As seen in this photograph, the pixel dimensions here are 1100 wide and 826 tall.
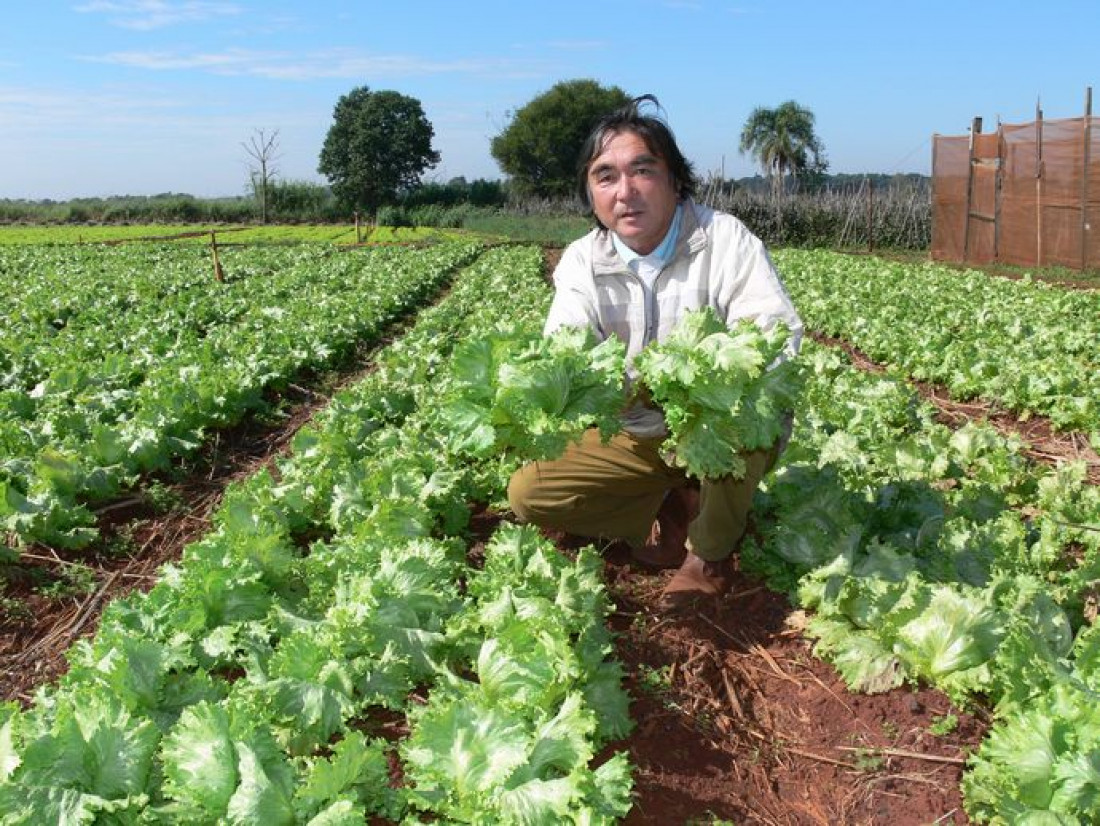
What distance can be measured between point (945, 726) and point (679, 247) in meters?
2.33

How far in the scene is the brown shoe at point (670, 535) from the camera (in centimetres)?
496

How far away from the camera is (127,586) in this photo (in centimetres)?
530

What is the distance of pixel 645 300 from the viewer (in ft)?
14.1

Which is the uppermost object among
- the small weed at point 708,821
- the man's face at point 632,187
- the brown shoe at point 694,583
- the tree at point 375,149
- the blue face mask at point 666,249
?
the tree at point 375,149

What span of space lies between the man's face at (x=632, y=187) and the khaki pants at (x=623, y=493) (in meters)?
1.05

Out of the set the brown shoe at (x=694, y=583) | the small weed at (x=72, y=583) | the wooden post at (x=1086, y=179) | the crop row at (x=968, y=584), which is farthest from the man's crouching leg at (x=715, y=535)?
the wooden post at (x=1086, y=179)

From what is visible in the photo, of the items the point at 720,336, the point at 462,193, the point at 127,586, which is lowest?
the point at 127,586

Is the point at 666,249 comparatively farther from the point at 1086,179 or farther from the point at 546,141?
the point at 546,141

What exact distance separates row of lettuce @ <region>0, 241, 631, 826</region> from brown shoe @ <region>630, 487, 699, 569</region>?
3.03 ft

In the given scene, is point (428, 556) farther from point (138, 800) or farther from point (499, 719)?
point (138, 800)

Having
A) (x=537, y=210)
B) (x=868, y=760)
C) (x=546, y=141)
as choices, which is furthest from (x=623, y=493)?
(x=546, y=141)

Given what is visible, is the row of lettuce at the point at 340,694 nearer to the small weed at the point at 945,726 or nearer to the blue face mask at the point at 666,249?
the small weed at the point at 945,726

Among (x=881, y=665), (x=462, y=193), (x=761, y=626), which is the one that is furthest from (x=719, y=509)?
(x=462, y=193)

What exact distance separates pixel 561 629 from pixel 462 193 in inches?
2853
